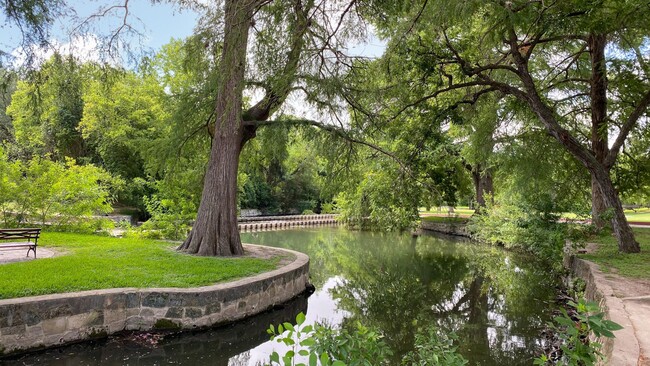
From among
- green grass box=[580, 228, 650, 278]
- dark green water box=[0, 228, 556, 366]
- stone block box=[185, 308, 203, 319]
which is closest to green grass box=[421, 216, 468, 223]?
dark green water box=[0, 228, 556, 366]

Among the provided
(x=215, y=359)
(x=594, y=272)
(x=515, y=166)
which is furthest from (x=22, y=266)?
(x=515, y=166)

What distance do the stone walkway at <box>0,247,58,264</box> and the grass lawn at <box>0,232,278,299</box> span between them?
0.31 metres

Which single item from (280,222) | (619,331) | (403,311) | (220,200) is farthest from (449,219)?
(619,331)

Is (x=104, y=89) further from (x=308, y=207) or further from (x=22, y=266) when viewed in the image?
(x=308, y=207)

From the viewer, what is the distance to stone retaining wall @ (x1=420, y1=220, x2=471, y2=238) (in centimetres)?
2512

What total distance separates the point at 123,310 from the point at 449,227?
23536 millimetres

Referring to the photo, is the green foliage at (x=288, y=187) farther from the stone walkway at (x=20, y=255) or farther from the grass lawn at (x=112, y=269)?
the stone walkway at (x=20, y=255)

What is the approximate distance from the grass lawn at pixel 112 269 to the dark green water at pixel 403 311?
1026 millimetres

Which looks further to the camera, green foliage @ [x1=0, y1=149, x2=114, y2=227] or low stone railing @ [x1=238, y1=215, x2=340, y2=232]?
low stone railing @ [x1=238, y1=215, x2=340, y2=232]

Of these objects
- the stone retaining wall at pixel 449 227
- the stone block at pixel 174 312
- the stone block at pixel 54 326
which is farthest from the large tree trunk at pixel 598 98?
the stone retaining wall at pixel 449 227

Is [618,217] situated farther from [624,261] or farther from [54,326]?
[54,326]

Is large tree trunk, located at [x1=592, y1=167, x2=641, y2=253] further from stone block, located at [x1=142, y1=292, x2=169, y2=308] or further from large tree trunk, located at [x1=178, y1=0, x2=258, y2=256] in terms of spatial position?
stone block, located at [x1=142, y1=292, x2=169, y2=308]

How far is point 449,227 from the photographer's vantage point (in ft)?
87.1

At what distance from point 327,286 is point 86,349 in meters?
6.07
